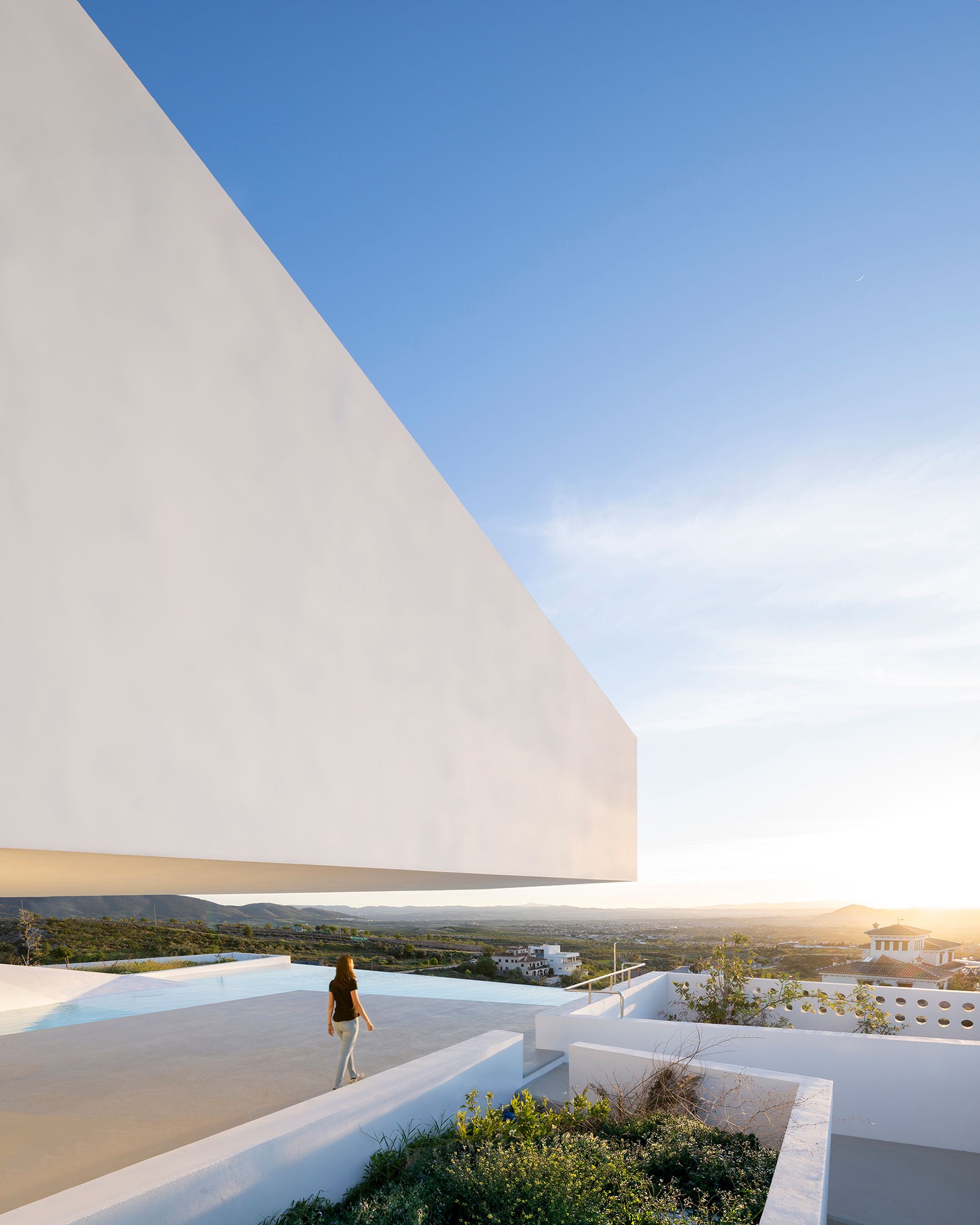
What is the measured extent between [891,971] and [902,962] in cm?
97

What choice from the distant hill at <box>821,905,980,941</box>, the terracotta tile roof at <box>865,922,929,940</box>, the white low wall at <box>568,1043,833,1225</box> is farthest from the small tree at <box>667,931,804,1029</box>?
the distant hill at <box>821,905,980,941</box>

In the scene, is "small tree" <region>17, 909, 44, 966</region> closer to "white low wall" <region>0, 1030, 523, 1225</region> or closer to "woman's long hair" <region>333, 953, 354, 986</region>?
"woman's long hair" <region>333, 953, 354, 986</region>

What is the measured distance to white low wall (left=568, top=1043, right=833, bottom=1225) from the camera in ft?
11.7

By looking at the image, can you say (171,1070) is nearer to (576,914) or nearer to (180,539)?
(180,539)

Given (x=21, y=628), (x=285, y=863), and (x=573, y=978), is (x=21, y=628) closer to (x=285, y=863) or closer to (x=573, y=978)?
(x=285, y=863)

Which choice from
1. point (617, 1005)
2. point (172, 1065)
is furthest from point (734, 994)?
point (172, 1065)

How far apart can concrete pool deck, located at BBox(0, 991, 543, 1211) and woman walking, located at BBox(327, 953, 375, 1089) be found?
338 mm

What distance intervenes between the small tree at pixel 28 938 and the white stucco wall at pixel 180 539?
17.1m

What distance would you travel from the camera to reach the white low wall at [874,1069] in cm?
630

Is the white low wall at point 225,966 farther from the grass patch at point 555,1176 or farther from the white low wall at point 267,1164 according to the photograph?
the grass patch at point 555,1176

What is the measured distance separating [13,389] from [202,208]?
41.3 inches

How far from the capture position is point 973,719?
1997cm

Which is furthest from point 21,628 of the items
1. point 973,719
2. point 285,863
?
point 973,719

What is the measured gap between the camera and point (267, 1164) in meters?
3.59
